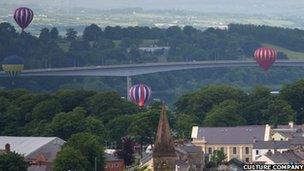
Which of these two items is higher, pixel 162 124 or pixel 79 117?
pixel 162 124

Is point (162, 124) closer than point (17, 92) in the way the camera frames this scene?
Yes

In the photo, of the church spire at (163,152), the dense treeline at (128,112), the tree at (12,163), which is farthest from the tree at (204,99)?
the church spire at (163,152)

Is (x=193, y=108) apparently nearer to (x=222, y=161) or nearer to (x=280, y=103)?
(x=280, y=103)

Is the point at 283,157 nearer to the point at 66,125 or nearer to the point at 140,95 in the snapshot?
the point at 66,125

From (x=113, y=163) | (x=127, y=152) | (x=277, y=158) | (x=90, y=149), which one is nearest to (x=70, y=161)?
(x=90, y=149)

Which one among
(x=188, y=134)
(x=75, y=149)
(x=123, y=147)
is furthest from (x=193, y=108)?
(x=75, y=149)
